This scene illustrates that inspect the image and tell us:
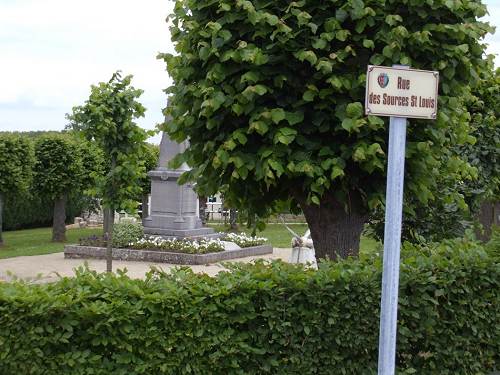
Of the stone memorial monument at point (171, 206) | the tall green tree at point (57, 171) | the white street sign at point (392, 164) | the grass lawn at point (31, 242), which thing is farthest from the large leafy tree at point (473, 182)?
the tall green tree at point (57, 171)

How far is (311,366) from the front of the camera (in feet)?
16.9

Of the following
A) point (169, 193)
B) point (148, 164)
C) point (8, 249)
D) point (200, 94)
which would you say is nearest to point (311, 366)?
point (200, 94)

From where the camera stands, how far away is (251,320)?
506 cm

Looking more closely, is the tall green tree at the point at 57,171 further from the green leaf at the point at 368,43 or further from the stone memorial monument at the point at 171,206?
the green leaf at the point at 368,43

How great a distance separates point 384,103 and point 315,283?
1.48m

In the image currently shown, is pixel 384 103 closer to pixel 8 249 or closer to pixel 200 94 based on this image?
pixel 200 94

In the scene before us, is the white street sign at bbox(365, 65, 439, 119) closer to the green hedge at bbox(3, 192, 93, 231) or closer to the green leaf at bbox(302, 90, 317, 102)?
the green leaf at bbox(302, 90, 317, 102)

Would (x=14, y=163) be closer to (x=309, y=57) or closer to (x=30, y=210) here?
(x=30, y=210)

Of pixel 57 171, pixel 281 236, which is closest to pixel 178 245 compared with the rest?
pixel 57 171

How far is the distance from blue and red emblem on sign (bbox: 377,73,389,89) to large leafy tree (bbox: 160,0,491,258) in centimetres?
132

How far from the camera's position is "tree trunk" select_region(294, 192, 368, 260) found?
684cm

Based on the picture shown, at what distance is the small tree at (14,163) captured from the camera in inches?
978

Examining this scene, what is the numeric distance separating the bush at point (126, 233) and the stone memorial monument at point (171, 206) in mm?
291

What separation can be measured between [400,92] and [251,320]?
1796mm
